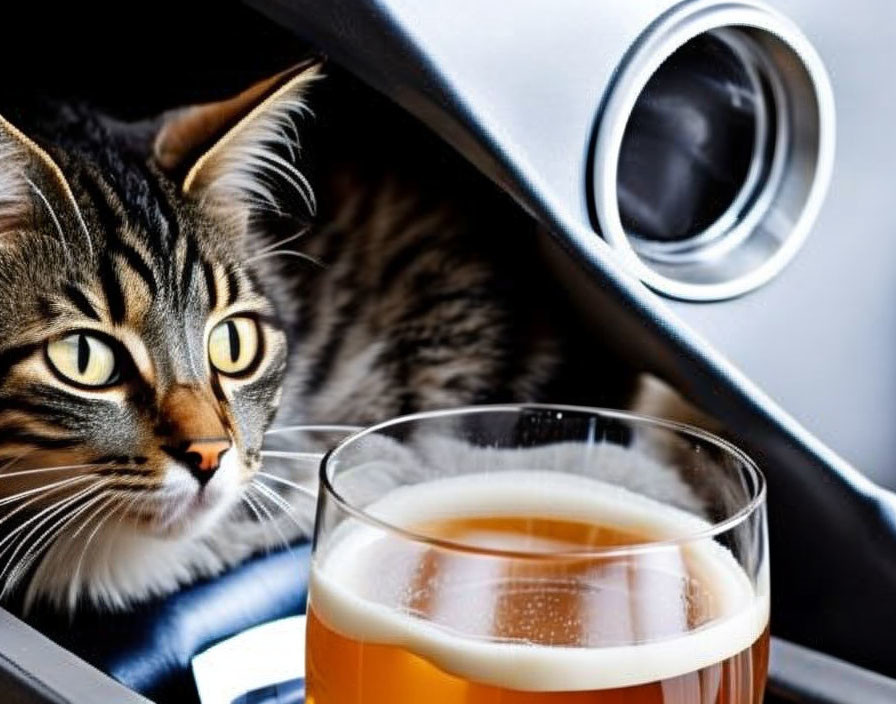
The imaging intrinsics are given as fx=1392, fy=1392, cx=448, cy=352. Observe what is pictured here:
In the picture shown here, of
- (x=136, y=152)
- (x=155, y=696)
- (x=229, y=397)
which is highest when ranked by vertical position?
(x=136, y=152)

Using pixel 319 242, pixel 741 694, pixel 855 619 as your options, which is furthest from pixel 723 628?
pixel 319 242

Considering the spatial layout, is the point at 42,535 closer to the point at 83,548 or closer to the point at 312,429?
the point at 83,548

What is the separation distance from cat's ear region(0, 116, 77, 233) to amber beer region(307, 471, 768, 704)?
26 centimetres

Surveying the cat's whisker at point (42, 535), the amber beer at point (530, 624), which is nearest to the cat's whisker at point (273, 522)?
the cat's whisker at point (42, 535)

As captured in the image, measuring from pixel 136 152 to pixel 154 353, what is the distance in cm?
12

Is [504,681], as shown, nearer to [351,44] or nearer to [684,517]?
[684,517]

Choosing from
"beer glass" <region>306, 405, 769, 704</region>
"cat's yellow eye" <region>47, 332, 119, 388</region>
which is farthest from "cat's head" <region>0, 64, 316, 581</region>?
"beer glass" <region>306, 405, 769, 704</region>

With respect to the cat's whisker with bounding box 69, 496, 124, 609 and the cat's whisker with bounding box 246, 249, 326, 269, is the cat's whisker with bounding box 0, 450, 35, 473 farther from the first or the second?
the cat's whisker with bounding box 246, 249, 326, 269

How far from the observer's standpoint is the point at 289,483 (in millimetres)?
841

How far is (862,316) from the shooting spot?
97cm

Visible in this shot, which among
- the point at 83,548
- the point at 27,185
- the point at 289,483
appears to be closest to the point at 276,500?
the point at 289,483

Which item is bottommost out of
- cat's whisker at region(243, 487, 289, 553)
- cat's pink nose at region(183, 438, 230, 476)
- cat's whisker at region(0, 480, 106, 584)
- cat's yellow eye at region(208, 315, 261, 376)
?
cat's whisker at region(243, 487, 289, 553)

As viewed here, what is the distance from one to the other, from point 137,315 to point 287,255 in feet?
0.43

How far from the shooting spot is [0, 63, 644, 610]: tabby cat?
28.6 inches
